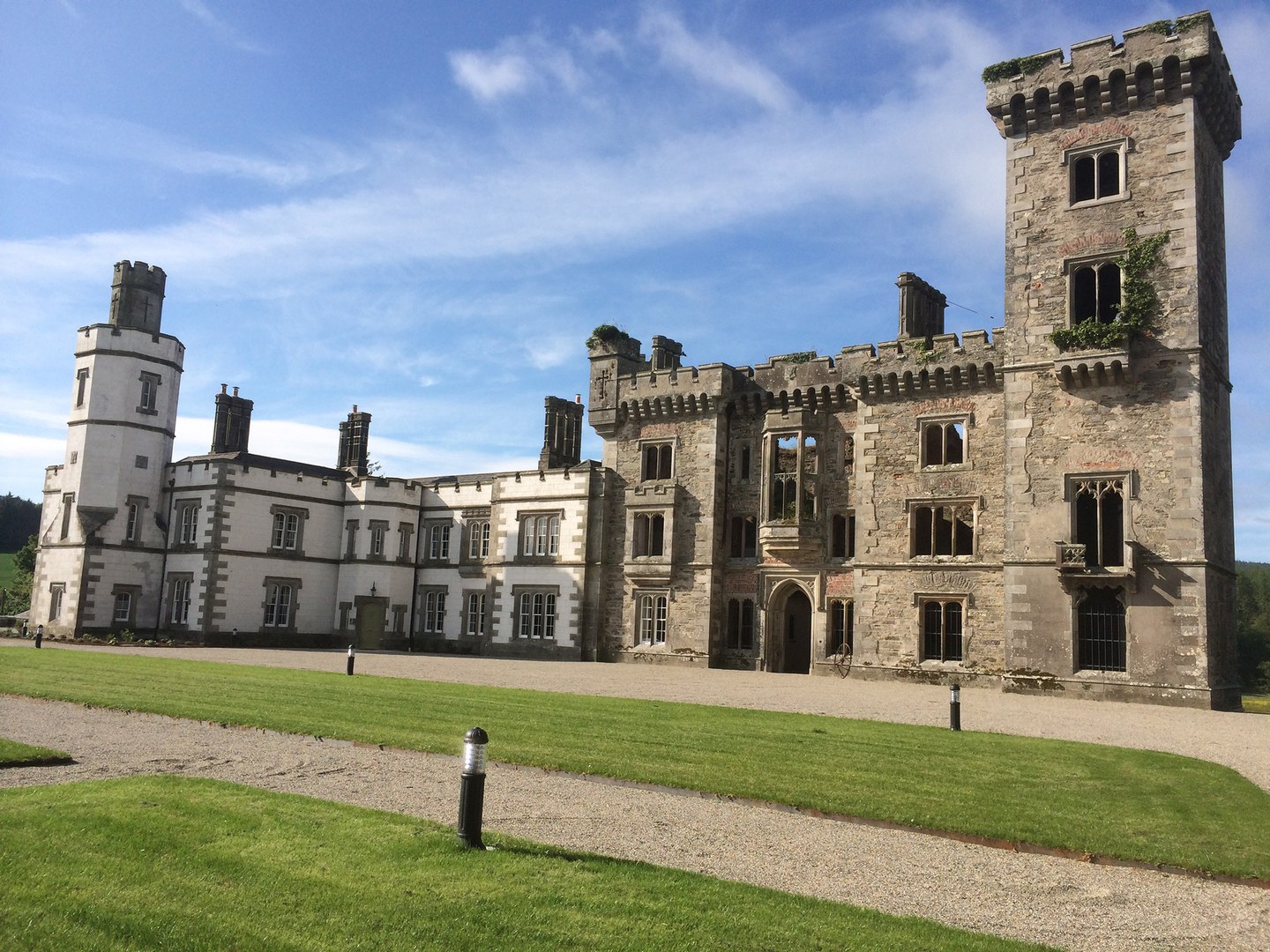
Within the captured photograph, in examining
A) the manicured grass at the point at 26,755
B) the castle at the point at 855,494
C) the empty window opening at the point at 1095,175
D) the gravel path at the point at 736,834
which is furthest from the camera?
the empty window opening at the point at 1095,175

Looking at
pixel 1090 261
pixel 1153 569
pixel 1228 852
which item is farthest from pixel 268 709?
pixel 1090 261

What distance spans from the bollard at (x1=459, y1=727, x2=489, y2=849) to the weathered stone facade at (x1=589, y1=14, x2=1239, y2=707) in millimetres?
23711

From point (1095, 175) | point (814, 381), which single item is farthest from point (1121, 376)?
point (814, 381)

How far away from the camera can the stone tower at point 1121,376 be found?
1049 inches

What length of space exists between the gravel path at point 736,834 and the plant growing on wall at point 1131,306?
13894 millimetres

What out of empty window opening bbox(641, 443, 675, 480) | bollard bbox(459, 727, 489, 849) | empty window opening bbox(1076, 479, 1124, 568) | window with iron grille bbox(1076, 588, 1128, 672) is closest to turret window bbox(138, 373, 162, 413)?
empty window opening bbox(641, 443, 675, 480)

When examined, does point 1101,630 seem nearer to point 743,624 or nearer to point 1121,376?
point 1121,376

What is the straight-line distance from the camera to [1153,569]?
87.4 feet

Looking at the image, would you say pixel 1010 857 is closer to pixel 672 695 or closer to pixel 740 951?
pixel 740 951

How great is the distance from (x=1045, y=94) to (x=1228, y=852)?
88.7 ft

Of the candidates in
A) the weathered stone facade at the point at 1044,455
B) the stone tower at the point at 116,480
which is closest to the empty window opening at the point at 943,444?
the weathered stone facade at the point at 1044,455

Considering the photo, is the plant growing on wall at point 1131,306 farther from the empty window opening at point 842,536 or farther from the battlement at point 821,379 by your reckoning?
the empty window opening at point 842,536

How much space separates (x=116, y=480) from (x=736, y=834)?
131ft

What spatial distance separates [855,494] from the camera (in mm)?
34250
